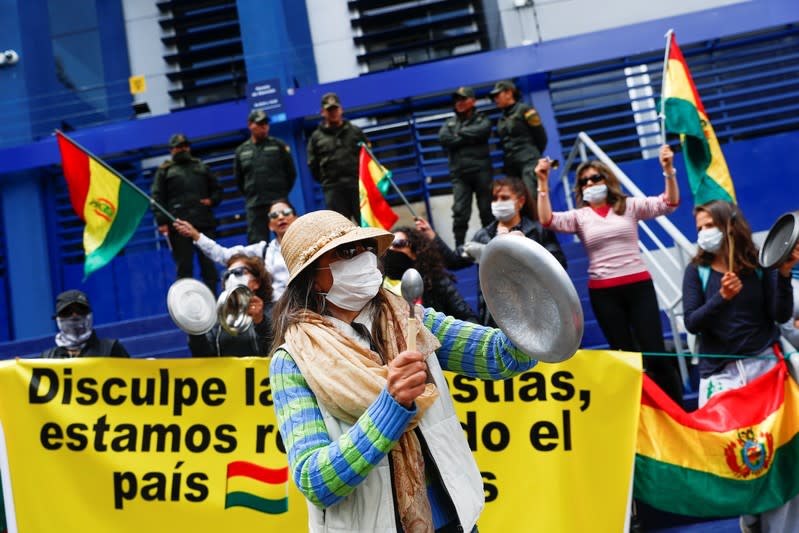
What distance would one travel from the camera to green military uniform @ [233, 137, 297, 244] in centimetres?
866

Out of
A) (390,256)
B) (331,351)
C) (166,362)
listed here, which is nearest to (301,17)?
(390,256)

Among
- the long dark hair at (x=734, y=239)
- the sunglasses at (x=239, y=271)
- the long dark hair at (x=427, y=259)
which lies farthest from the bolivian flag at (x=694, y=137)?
the sunglasses at (x=239, y=271)

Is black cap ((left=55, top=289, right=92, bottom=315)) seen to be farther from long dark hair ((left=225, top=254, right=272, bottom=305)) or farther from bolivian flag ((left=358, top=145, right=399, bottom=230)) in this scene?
bolivian flag ((left=358, top=145, right=399, bottom=230))

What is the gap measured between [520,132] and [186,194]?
11.5 feet

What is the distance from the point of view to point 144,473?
466 cm

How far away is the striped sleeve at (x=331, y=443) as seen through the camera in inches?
79.8

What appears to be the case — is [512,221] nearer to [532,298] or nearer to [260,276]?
[260,276]

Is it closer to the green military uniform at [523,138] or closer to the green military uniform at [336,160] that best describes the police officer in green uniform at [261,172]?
the green military uniform at [336,160]

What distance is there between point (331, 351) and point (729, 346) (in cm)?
328

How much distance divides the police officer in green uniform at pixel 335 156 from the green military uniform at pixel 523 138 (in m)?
1.60

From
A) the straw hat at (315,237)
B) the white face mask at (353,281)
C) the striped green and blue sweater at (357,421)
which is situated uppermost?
the straw hat at (315,237)

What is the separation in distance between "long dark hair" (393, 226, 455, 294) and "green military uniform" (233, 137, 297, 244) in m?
3.02

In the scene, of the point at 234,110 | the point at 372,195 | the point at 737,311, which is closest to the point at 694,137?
the point at 737,311

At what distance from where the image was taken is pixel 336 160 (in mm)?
8766
